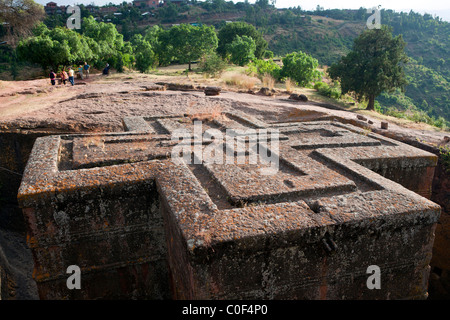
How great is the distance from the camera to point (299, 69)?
20.9 m

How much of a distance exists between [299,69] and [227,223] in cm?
1959

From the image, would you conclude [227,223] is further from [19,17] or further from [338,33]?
[338,33]

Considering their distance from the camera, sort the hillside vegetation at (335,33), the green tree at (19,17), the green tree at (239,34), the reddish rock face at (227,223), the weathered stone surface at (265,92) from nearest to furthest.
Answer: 1. the reddish rock face at (227,223)
2. the weathered stone surface at (265,92)
3. the green tree at (19,17)
4. the green tree at (239,34)
5. the hillside vegetation at (335,33)

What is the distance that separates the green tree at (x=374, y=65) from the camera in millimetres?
17156

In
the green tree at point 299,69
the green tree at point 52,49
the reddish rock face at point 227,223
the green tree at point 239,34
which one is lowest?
the reddish rock face at point 227,223

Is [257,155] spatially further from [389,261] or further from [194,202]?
[389,261]

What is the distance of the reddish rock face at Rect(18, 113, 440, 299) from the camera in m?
2.73

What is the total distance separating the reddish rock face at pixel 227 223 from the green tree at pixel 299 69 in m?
17.2

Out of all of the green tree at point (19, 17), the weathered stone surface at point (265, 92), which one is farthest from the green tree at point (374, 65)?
the green tree at point (19, 17)

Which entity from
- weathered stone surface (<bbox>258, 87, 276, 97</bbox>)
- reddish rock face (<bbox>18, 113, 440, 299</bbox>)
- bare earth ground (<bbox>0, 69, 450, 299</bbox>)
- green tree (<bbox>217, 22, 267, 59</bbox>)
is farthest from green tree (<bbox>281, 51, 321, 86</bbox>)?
reddish rock face (<bbox>18, 113, 440, 299</bbox>)

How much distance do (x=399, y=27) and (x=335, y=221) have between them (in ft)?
228

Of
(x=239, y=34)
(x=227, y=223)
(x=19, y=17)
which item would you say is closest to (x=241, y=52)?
(x=239, y=34)

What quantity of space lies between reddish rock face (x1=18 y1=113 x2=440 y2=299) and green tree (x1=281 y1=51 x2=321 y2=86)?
56.4 ft

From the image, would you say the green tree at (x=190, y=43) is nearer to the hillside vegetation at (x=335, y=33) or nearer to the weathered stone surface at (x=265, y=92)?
the hillside vegetation at (x=335, y=33)
